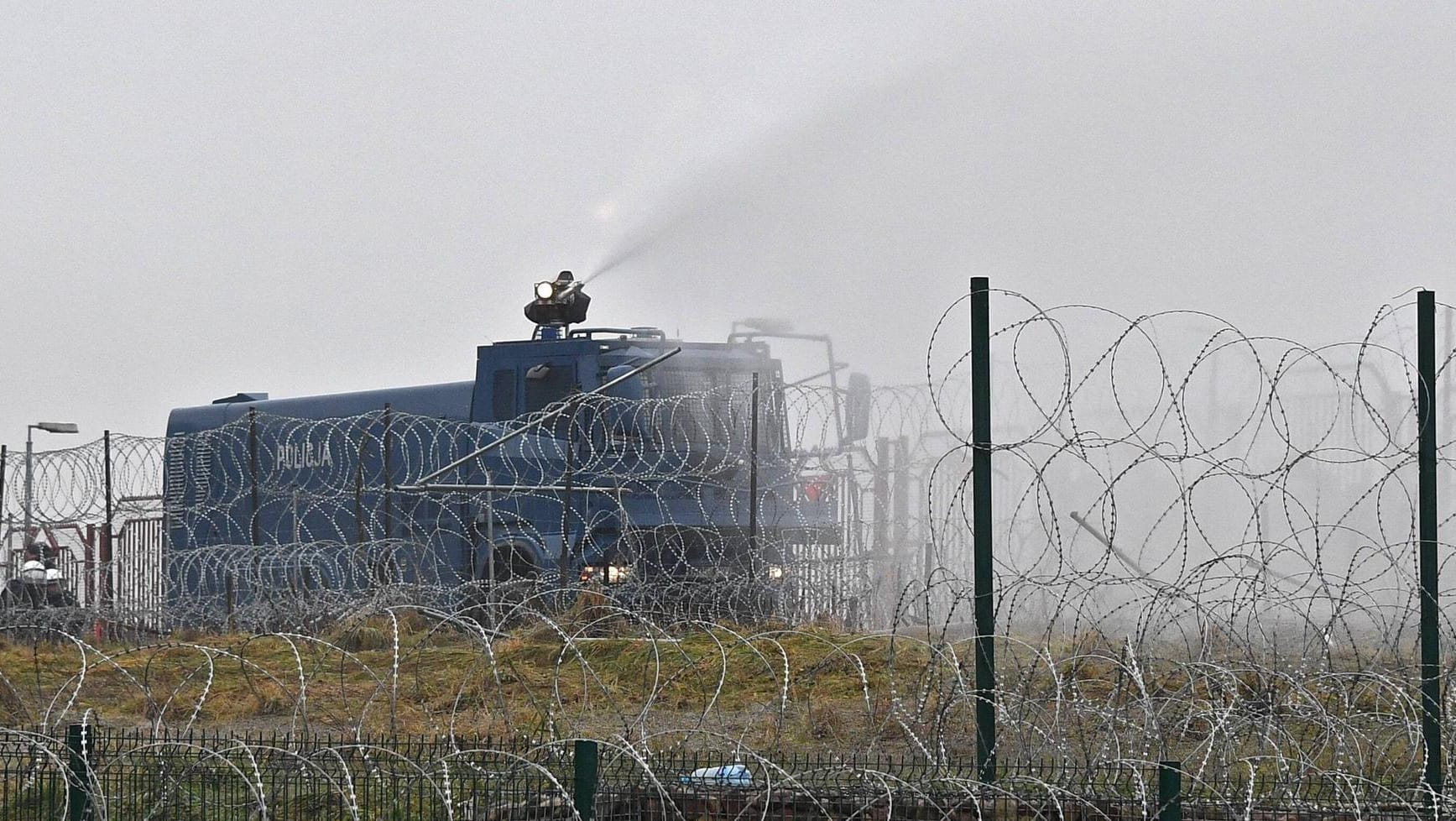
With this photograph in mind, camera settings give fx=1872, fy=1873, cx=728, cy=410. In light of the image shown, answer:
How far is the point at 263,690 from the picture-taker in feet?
46.6

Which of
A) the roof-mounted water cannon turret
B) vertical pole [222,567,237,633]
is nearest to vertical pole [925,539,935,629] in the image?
the roof-mounted water cannon turret

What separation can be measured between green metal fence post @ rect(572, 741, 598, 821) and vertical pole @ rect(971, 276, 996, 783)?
7.25 feet

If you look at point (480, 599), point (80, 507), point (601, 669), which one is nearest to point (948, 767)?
point (601, 669)

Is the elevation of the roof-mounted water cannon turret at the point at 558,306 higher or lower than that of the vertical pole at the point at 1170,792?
higher

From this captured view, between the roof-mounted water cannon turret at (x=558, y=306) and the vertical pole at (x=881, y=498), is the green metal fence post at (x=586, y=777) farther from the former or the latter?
the roof-mounted water cannon turret at (x=558, y=306)

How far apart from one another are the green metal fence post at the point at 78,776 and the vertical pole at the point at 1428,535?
20.1 ft

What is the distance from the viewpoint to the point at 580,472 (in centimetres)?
1783

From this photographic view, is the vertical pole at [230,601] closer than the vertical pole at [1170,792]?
No

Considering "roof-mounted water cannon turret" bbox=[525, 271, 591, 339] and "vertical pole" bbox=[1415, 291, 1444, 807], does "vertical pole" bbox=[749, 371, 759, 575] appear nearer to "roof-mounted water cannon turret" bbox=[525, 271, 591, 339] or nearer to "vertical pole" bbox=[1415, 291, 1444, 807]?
"roof-mounted water cannon turret" bbox=[525, 271, 591, 339]

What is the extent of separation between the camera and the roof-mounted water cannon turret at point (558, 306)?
2056cm

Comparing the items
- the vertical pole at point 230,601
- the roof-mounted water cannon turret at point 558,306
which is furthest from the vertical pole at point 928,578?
the vertical pole at point 230,601

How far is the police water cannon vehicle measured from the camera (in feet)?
60.1

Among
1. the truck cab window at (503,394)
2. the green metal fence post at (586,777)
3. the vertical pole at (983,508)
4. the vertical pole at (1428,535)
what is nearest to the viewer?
the green metal fence post at (586,777)

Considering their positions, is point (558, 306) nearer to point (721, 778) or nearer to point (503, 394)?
point (503, 394)
